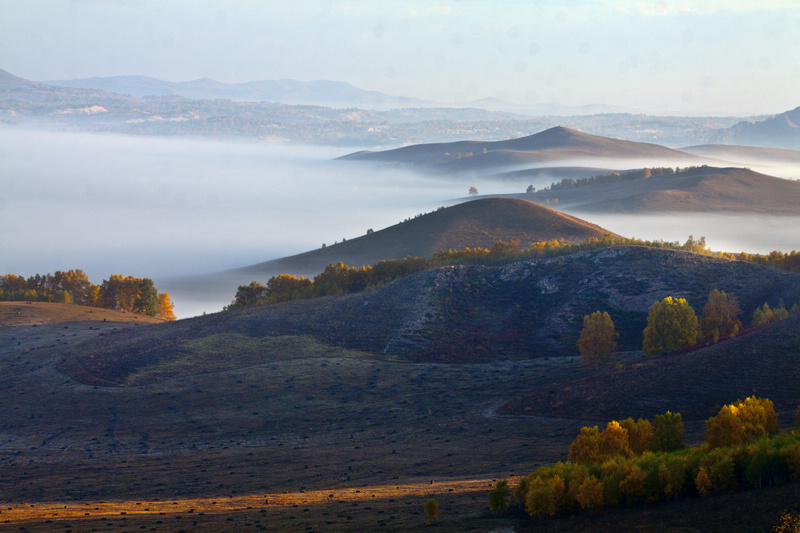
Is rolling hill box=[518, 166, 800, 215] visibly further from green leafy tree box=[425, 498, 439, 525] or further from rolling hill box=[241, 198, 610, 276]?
green leafy tree box=[425, 498, 439, 525]

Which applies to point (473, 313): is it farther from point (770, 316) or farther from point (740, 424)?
point (740, 424)

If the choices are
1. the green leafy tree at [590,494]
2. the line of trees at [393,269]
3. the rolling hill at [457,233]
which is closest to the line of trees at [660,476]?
the green leafy tree at [590,494]

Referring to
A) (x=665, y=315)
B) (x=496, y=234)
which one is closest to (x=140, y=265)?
(x=496, y=234)

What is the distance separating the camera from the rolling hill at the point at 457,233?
112000mm

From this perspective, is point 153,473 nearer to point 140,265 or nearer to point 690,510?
point 690,510

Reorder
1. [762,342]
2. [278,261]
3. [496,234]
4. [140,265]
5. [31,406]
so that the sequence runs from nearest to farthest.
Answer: [762,342]
[31,406]
[496,234]
[278,261]
[140,265]

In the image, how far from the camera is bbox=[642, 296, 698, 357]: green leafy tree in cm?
4747

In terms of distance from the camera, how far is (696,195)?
528ft

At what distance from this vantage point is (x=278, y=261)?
140m

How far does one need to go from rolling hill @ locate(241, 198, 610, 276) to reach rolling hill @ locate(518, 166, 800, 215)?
41.5m

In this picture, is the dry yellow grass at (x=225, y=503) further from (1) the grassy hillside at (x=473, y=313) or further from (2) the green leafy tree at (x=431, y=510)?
(1) the grassy hillside at (x=473, y=313)

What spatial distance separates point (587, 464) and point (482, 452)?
9.23m

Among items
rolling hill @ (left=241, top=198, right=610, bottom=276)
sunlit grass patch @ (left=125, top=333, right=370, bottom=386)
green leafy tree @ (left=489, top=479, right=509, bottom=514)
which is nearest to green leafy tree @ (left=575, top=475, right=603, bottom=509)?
green leafy tree @ (left=489, top=479, right=509, bottom=514)

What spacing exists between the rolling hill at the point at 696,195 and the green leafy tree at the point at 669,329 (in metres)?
111
